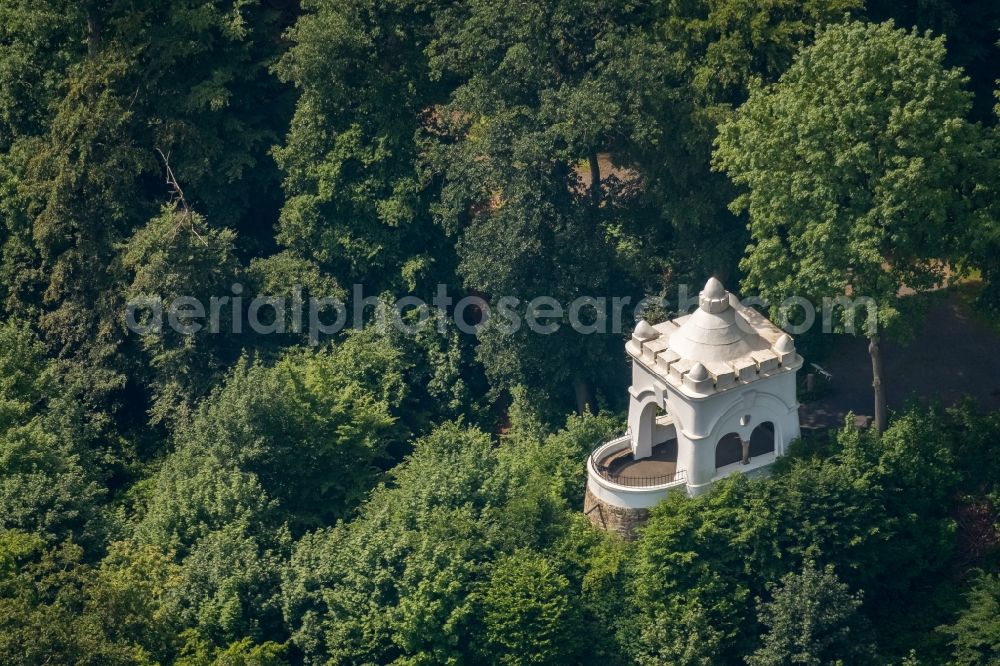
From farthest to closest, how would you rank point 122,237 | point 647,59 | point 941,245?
point 122,237
point 647,59
point 941,245

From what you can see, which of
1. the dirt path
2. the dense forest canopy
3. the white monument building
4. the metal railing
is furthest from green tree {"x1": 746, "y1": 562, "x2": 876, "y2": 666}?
the dirt path

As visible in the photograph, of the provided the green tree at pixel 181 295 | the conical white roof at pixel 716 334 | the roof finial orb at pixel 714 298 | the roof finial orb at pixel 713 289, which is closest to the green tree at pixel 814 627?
the conical white roof at pixel 716 334

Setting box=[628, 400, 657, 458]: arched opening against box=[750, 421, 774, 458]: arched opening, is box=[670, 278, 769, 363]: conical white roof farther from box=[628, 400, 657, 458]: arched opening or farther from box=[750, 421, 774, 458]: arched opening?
box=[750, 421, 774, 458]: arched opening

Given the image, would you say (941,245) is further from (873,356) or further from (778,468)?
(778,468)

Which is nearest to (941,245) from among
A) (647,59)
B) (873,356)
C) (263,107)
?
(873,356)

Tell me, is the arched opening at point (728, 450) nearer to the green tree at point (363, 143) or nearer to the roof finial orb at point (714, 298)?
the roof finial orb at point (714, 298)

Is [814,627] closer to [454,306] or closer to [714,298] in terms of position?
[714,298]
